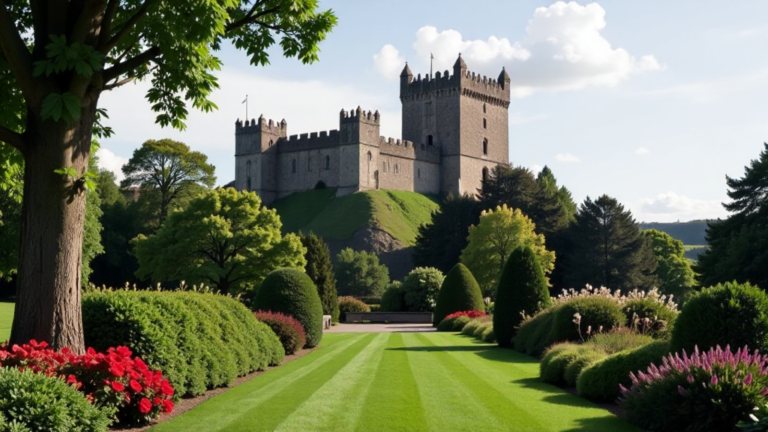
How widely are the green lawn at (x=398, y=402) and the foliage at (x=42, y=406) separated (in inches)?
46.7

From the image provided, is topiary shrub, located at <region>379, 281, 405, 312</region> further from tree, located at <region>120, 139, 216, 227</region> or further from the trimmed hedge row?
the trimmed hedge row

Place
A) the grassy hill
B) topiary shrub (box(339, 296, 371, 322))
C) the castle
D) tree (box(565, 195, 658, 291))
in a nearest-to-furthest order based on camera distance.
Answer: topiary shrub (box(339, 296, 371, 322))
tree (box(565, 195, 658, 291))
the grassy hill
the castle

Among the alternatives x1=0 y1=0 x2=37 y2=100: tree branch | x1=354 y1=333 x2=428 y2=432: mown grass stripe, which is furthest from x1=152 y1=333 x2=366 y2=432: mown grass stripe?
x1=0 y1=0 x2=37 y2=100: tree branch

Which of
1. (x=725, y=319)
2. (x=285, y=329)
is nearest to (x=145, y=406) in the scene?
(x=725, y=319)

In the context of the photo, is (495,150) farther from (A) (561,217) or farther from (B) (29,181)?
(B) (29,181)

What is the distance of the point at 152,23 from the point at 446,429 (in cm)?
598

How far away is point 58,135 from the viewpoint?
31.4 ft

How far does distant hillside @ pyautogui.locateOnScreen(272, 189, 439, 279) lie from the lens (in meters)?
78.4

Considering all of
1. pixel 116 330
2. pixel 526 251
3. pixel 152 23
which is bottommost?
pixel 116 330

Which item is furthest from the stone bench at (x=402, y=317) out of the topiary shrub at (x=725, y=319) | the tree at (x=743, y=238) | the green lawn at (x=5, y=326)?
the topiary shrub at (x=725, y=319)

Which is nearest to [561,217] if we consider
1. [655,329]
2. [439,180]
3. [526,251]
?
[439,180]

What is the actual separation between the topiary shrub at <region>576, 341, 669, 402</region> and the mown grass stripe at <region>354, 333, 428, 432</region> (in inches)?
102

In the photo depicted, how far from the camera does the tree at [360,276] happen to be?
6512 cm

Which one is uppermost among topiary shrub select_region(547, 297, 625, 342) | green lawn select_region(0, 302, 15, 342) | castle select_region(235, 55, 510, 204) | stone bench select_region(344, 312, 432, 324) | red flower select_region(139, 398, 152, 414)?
castle select_region(235, 55, 510, 204)
